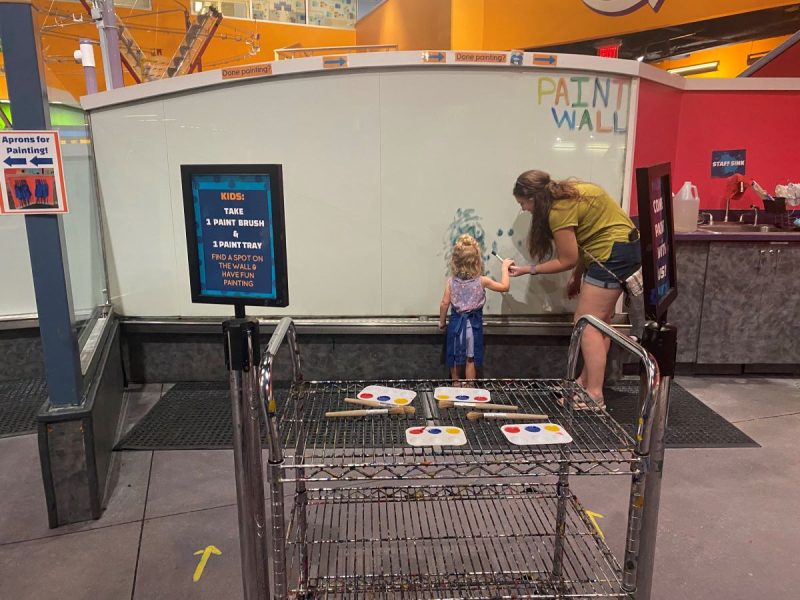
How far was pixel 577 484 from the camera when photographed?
2893 mm

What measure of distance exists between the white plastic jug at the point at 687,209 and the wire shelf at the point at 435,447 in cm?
278

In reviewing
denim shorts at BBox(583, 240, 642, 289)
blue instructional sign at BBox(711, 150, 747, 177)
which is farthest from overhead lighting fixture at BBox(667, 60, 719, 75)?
denim shorts at BBox(583, 240, 642, 289)

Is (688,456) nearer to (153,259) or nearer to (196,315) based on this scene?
(196,315)

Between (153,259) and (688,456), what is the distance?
3533mm

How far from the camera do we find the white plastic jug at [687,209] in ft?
14.0

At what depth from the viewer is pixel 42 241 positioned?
2.41 m

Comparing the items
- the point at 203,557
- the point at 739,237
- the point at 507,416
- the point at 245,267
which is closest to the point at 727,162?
the point at 739,237

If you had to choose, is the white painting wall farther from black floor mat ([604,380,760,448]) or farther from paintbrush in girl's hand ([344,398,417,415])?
paintbrush in girl's hand ([344,398,417,415])

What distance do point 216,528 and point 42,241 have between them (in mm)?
1397

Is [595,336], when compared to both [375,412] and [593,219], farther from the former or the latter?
[375,412]

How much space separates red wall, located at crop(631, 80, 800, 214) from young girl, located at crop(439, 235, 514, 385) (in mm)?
1901

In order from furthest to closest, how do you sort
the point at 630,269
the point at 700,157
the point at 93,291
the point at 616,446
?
the point at 700,157 → the point at 93,291 → the point at 630,269 → the point at 616,446

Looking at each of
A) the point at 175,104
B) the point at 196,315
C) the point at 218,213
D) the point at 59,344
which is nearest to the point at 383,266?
the point at 196,315

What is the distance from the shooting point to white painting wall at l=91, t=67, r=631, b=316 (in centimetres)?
372
